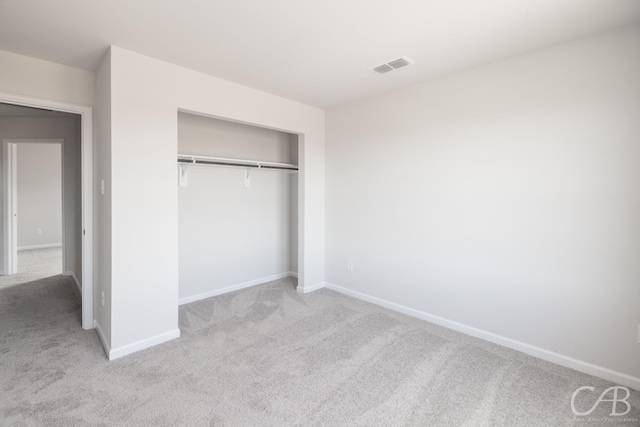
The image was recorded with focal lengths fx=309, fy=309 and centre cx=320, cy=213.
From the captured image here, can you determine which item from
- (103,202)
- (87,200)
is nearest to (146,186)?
(103,202)

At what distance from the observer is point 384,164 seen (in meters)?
3.57

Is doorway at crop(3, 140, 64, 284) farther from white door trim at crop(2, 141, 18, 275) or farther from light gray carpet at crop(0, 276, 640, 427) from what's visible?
light gray carpet at crop(0, 276, 640, 427)

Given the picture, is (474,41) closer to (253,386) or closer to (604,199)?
(604,199)

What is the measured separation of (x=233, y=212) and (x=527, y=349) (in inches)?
136

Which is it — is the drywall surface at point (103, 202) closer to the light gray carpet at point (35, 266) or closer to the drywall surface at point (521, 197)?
the drywall surface at point (521, 197)

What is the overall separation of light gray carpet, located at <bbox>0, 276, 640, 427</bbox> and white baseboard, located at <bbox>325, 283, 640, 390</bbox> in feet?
0.24

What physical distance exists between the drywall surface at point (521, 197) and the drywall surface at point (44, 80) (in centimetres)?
289

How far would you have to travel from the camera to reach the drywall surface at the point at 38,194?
267 inches

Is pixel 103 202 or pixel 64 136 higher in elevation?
pixel 64 136

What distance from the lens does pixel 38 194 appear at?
22.9 feet

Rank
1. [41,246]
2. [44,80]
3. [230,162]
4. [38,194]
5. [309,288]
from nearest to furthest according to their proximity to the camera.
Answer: [44,80], [230,162], [309,288], [38,194], [41,246]

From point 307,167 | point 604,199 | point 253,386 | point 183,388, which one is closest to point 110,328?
point 183,388

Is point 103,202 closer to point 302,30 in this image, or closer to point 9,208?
point 302,30

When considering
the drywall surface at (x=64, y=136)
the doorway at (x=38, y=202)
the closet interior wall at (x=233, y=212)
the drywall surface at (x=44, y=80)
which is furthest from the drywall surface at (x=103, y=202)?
the doorway at (x=38, y=202)
